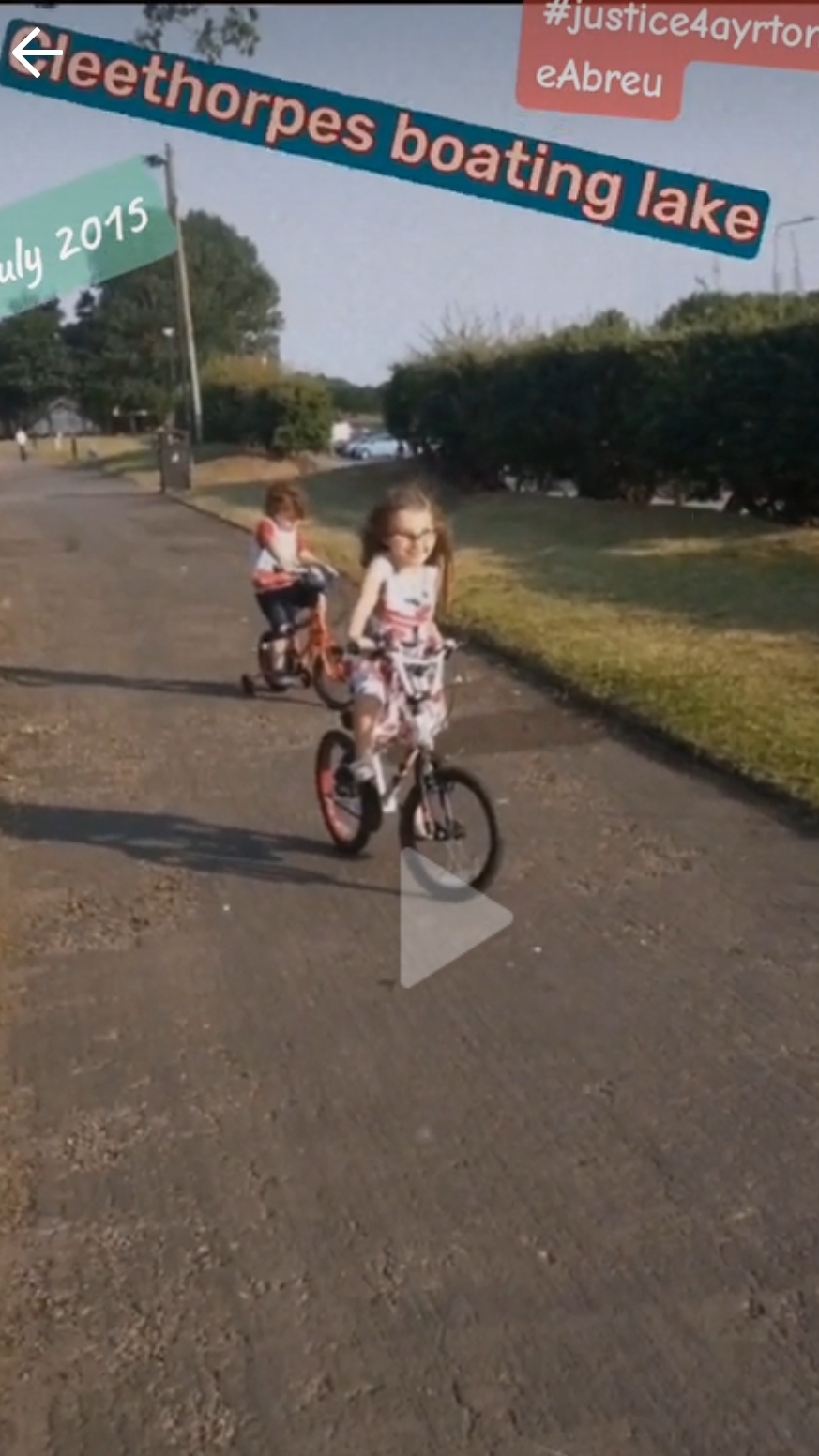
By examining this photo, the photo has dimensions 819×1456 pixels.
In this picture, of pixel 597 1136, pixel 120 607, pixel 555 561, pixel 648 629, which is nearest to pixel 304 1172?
pixel 597 1136

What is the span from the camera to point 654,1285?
370cm

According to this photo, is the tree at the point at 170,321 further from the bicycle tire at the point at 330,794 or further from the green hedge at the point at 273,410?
the bicycle tire at the point at 330,794

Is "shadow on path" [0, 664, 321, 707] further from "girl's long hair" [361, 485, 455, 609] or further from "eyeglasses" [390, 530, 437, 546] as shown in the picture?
"eyeglasses" [390, 530, 437, 546]

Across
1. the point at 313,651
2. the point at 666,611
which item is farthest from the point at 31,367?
the point at 313,651

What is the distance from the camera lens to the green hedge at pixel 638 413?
18.0 meters

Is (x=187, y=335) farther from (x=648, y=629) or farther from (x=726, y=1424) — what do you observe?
(x=726, y=1424)

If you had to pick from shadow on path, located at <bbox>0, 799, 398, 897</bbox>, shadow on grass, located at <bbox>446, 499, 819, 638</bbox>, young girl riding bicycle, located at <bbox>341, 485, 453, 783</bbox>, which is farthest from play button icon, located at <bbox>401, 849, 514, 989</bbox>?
shadow on grass, located at <bbox>446, 499, 819, 638</bbox>

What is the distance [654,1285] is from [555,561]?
1407 centimetres

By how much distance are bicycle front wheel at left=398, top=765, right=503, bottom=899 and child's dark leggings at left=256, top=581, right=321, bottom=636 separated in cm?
424

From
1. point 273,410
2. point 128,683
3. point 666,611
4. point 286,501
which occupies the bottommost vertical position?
point 273,410

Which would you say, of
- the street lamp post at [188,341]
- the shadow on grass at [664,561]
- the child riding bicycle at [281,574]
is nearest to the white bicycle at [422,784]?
the child riding bicycle at [281,574]

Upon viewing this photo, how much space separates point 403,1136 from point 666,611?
928cm

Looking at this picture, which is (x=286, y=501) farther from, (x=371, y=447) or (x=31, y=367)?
(x=371, y=447)

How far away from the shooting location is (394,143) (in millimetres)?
6043
